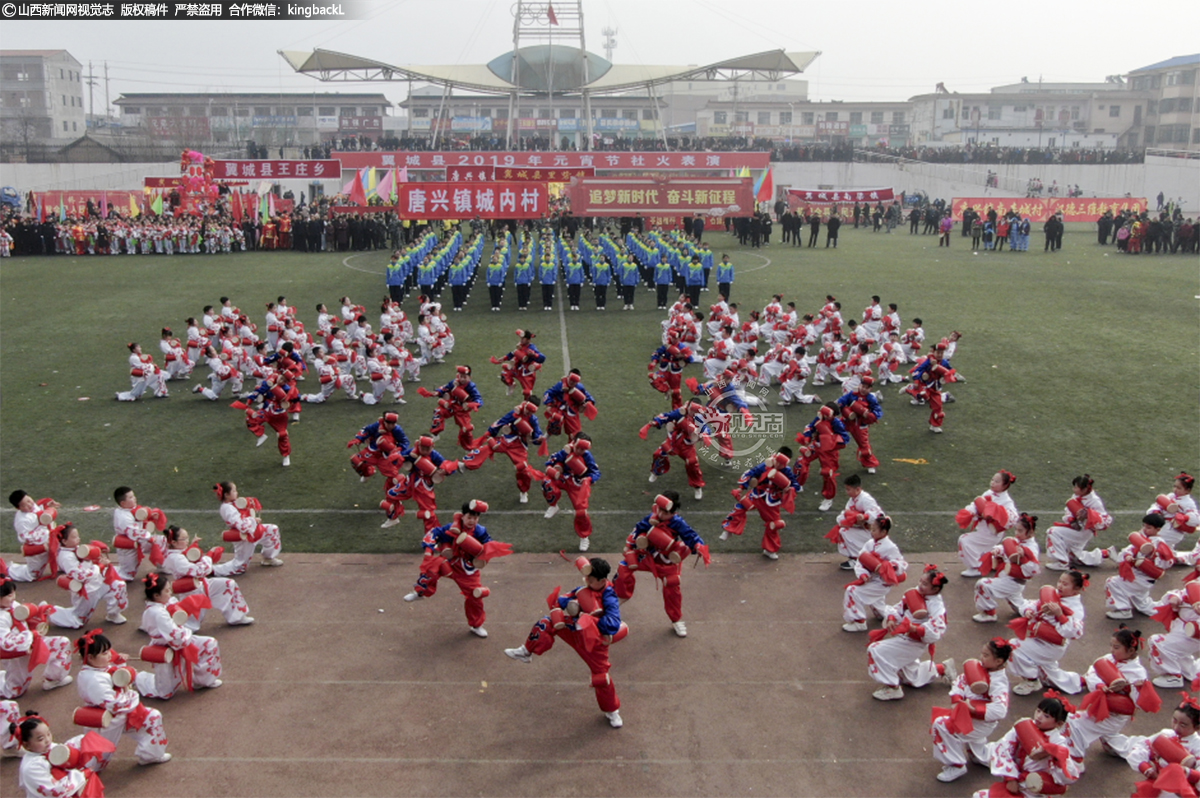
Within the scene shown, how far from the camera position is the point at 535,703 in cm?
672

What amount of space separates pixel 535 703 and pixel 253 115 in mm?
78358

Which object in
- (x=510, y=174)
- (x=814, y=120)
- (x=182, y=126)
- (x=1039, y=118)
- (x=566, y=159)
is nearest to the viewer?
(x=510, y=174)

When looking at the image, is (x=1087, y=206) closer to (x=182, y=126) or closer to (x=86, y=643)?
(x=86, y=643)

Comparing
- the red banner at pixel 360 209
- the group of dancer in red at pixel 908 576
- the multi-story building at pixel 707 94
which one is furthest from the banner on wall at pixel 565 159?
the group of dancer in red at pixel 908 576

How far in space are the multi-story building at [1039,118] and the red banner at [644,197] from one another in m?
46.0

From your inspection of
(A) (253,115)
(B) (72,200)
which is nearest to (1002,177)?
(B) (72,200)

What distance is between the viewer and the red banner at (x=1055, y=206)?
40312 millimetres

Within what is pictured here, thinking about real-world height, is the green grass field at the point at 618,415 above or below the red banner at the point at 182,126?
below

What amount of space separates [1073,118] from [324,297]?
66598 mm

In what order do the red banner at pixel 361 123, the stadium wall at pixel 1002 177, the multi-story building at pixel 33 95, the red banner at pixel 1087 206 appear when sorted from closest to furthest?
1. the red banner at pixel 1087 206
2. the stadium wall at pixel 1002 177
3. the multi-story building at pixel 33 95
4. the red banner at pixel 361 123

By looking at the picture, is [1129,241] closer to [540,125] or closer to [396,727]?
[396,727]

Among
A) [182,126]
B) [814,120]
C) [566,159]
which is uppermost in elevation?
[814,120]

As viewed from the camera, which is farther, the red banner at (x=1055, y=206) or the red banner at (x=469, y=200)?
the red banner at (x=1055, y=206)

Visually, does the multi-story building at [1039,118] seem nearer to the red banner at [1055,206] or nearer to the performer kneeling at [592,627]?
the red banner at [1055,206]
